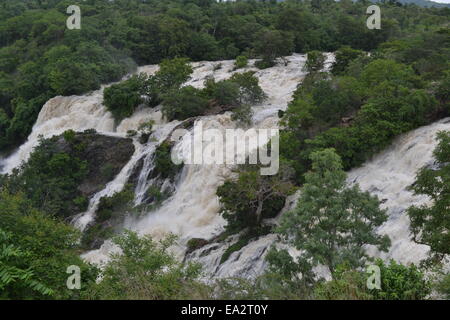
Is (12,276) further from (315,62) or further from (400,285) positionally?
(315,62)

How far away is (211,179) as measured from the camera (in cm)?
2303

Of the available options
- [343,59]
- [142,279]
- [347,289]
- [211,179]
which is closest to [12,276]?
[142,279]

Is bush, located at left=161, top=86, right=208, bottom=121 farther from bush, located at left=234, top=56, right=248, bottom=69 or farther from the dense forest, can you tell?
bush, located at left=234, top=56, right=248, bottom=69

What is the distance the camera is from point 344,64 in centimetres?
3356

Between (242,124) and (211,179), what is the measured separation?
5546mm

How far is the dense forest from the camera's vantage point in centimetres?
952

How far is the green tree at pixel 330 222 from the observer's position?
10.5 meters

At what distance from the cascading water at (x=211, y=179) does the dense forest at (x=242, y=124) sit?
1.91 feet

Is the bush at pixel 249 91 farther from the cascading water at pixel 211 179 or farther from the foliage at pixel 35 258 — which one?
the foliage at pixel 35 258

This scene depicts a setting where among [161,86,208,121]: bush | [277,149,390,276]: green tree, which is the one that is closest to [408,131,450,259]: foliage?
[277,149,390,276]: green tree

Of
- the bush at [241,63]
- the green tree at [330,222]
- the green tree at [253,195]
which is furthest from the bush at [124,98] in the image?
the green tree at [330,222]

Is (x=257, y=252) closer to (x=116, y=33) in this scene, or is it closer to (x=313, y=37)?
(x=313, y=37)

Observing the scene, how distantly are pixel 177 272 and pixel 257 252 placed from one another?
739cm

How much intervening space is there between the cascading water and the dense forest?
58 centimetres
